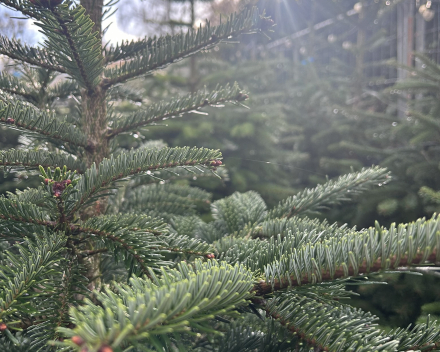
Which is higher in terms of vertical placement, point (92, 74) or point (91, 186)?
point (92, 74)

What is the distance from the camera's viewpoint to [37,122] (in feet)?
1.98

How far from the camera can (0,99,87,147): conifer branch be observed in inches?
22.1

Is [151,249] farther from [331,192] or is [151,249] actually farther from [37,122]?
[331,192]

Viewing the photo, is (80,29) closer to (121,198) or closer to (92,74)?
(92,74)

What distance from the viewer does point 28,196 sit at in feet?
2.17

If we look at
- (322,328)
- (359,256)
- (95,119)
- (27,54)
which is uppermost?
(27,54)

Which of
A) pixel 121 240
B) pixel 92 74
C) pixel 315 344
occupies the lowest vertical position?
pixel 315 344

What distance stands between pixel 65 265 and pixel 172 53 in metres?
0.48

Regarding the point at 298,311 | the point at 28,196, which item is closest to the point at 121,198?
the point at 28,196

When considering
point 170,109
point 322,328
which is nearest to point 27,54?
point 170,109

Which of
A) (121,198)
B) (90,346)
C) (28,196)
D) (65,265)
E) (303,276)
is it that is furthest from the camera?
(121,198)

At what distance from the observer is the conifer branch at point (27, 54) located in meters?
0.65

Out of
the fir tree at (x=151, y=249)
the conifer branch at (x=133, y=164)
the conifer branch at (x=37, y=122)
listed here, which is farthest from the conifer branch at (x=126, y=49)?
the conifer branch at (x=133, y=164)

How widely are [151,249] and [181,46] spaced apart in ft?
1.49
